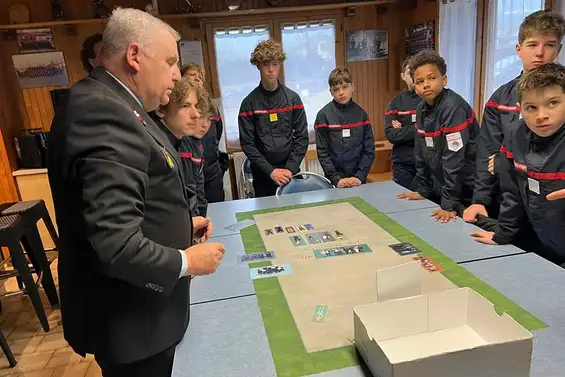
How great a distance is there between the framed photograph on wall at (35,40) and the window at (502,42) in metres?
4.24

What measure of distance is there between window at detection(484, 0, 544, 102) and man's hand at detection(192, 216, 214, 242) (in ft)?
10.6

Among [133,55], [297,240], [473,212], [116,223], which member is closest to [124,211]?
[116,223]

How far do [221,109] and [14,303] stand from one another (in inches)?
105

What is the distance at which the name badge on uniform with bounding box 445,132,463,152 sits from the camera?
2332 mm

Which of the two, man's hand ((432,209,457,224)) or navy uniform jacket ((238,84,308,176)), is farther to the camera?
navy uniform jacket ((238,84,308,176))

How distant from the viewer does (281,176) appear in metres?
3.18

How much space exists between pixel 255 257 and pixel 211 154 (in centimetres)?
164

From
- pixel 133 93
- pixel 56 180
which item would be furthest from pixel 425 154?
pixel 56 180

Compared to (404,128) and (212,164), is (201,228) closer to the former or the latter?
(212,164)

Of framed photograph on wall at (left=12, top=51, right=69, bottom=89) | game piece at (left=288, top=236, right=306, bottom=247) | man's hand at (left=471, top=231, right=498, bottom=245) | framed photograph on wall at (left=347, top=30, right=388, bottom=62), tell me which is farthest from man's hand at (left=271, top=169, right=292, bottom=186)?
framed photograph on wall at (left=12, top=51, right=69, bottom=89)

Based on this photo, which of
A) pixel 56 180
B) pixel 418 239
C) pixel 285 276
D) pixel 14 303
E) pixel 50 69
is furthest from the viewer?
pixel 50 69

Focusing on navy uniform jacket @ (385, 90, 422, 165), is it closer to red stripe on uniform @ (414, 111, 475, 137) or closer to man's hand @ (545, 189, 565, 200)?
red stripe on uniform @ (414, 111, 475, 137)

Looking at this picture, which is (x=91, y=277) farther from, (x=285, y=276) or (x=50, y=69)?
(x=50, y=69)

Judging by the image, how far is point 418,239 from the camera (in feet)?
6.20
